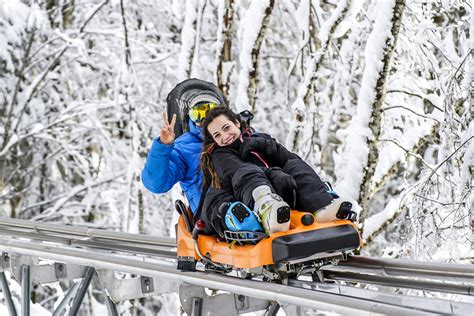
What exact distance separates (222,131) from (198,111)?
0.60 metres

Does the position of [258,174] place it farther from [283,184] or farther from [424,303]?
[424,303]

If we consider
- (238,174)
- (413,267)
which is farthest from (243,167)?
(413,267)

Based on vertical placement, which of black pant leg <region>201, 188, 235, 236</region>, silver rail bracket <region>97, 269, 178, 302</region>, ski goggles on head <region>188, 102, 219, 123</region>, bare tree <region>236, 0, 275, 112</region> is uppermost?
bare tree <region>236, 0, 275, 112</region>

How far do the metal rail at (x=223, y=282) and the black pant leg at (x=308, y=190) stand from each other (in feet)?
1.95

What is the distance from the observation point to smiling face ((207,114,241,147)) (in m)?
4.05

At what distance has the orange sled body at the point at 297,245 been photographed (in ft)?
11.5

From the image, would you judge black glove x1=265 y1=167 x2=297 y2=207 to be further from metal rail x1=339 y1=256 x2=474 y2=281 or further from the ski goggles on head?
the ski goggles on head

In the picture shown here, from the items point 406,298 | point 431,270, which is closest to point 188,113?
point 431,270

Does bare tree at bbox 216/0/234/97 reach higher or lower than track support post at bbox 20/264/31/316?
higher

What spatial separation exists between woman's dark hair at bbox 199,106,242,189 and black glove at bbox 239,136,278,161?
0.52 ft

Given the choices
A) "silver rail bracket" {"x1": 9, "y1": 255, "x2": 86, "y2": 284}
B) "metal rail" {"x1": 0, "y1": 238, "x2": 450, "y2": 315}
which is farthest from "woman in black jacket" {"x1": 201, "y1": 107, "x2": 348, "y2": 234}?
"silver rail bracket" {"x1": 9, "y1": 255, "x2": 86, "y2": 284}

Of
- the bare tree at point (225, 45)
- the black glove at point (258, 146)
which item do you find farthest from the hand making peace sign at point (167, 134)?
the bare tree at point (225, 45)

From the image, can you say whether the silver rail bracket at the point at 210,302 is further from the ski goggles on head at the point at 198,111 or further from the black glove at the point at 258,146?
the ski goggles on head at the point at 198,111

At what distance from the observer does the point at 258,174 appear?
3807 mm
